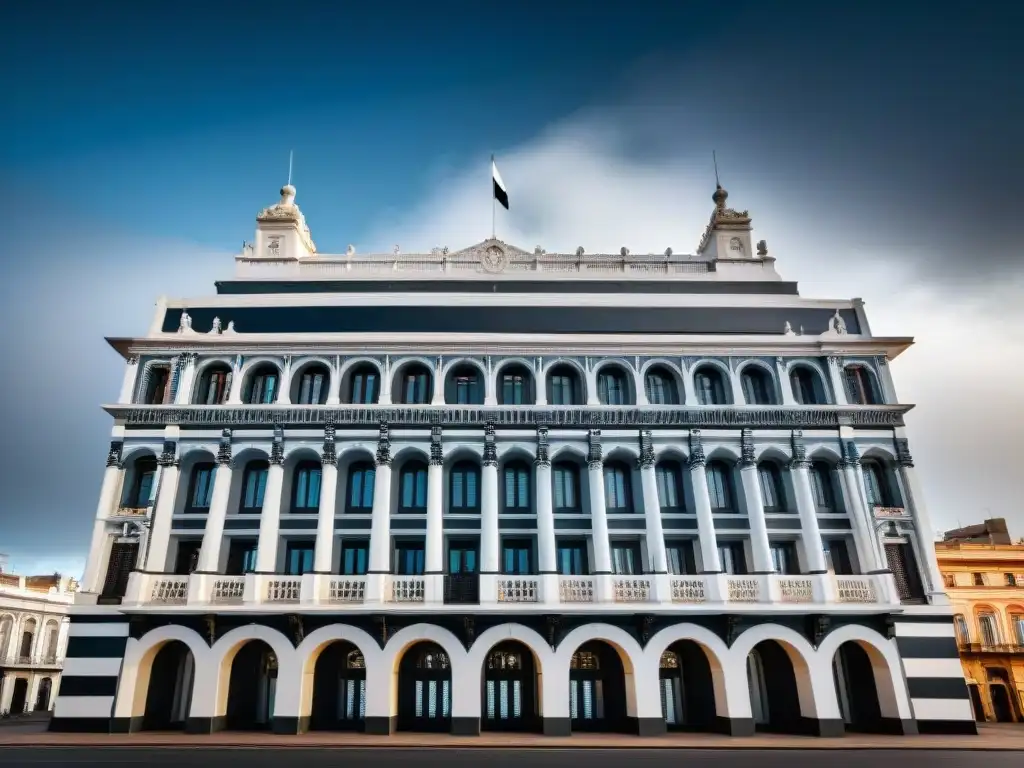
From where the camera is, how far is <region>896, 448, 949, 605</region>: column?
26.5 metres

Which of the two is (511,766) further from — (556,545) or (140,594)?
(140,594)

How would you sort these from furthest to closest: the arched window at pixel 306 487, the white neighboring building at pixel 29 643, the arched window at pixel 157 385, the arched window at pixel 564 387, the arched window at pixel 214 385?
the white neighboring building at pixel 29 643 < the arched window at pixel 564 387 < the arched window at pixel 214 385 < the arched window at pixel 157 385 < the arched window at pixel 306 487

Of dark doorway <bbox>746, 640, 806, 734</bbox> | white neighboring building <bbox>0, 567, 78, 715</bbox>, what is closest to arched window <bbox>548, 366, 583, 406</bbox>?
dark doorway <bbox>746, 640, 806, 734</bbox>

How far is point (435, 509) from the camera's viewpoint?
26.9 meters

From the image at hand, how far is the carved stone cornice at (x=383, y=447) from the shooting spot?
27766 millimetres

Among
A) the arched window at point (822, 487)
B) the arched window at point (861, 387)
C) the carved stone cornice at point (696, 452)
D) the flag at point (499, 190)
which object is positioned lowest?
the arched window at point (822, 487)

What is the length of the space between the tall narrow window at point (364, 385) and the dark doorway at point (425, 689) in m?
10.9

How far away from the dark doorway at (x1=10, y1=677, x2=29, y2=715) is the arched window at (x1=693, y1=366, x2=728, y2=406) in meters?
59.5

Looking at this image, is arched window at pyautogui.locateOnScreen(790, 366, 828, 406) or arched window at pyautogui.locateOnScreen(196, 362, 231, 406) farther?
arched window at pyautogui.locateOnScreen(790, 366, 828, 406)

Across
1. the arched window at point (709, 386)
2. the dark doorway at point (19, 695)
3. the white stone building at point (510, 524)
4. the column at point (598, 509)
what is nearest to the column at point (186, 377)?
the white stone building at point (510, 524)

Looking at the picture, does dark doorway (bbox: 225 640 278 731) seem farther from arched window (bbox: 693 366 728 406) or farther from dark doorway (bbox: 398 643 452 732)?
arched window (bbox: 693 366 728 406)

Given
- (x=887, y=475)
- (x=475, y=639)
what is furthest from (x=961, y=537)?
(x=475, y=639)

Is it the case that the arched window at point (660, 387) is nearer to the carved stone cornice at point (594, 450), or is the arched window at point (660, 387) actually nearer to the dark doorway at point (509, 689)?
the carved stone cornice at point (594, 450)

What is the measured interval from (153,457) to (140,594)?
5967mm
